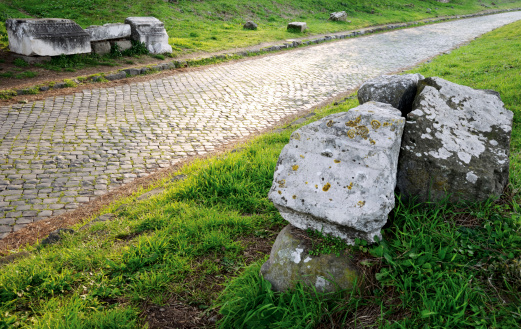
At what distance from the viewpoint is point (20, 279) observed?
2977 millimetres

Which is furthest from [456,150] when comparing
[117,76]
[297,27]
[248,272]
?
[297,27]

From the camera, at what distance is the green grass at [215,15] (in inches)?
556

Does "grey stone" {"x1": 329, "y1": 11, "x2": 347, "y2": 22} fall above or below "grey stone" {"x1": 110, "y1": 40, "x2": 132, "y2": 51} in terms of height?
above

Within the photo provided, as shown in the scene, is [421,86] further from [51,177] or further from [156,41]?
[156,41]

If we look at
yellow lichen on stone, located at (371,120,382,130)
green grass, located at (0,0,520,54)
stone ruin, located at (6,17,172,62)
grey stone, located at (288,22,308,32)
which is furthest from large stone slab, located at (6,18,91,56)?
grey stone, located at (288,22,308,32)

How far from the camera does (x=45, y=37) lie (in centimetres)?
1023

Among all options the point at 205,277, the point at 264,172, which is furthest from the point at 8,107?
the point at 205,277

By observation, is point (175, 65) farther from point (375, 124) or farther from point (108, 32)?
point (375, 124)

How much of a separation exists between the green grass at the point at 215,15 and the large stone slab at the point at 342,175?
11.3 m

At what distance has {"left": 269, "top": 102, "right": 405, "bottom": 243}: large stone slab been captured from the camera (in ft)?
8.61

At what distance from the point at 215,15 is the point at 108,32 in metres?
8.79

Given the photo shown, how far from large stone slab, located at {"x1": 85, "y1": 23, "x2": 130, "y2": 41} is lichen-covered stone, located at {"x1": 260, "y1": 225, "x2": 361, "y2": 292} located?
10.9 meters

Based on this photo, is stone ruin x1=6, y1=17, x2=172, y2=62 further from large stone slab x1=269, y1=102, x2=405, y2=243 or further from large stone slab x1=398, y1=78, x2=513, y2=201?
large stone slab x1=398, y1=78, x2=513, y2=201

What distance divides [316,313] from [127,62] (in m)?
11.0
